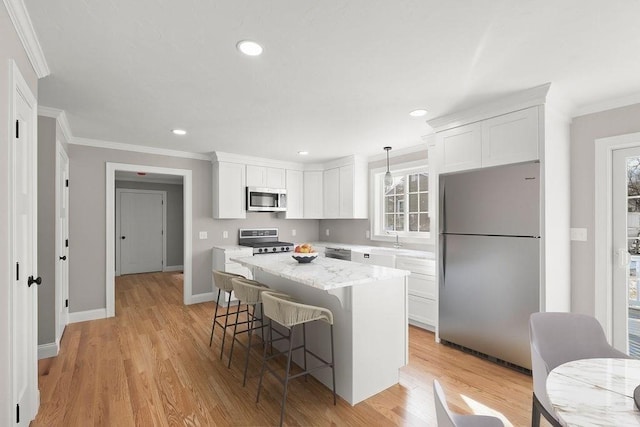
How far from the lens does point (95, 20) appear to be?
1.62 m

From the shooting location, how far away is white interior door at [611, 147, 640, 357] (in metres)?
2.62

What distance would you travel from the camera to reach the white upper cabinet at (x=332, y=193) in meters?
5.38

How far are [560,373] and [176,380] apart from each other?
2600 millimetres

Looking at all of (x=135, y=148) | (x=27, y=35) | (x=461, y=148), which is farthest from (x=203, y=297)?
(x=461, y=148)

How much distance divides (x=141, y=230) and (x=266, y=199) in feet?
13.1

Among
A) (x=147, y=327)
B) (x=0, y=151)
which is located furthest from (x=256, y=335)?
(x=0, y=151)

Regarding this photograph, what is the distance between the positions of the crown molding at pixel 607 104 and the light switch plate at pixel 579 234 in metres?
1.05

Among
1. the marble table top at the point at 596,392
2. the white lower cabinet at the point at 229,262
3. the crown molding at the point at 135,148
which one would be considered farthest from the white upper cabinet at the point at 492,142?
the crown molding at the point at 135,148

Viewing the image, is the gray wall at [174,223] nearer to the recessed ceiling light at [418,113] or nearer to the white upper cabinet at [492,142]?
the recessed ceiling light at [418,113]

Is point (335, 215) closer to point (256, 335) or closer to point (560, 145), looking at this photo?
point (256, 335)

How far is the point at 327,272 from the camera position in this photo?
2.41 m

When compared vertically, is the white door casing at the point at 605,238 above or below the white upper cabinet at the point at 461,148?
below

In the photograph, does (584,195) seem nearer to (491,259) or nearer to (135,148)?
(491,259)

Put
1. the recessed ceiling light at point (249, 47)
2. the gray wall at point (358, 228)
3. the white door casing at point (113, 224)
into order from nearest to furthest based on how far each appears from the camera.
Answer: the recessed ceiling light at point (249, 47)
the white door casing at point (113, 224)
the gray wall at point (358, 228)
